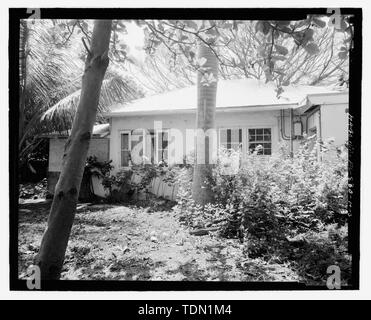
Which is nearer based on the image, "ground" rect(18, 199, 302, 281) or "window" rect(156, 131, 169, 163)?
"ground" rect(18, 199, 302, 281)

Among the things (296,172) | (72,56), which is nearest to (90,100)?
(72,56)

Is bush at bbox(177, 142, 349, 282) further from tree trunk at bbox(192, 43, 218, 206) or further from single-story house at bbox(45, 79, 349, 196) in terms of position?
single-story house at bbox(45, 79, 349, 196)

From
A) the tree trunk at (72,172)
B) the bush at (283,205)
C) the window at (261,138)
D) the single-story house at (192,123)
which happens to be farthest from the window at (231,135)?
the tree trunk at (72,172)

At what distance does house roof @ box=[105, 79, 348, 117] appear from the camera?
7.29 meters

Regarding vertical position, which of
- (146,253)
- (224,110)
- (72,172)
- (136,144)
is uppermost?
(224,110)

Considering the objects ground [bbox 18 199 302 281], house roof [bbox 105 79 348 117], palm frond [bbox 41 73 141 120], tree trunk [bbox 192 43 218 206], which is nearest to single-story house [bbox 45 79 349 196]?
house roof [bbox 105 79 348 117]

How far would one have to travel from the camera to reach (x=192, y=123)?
27.2ft

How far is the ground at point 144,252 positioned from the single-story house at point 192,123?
214 cm

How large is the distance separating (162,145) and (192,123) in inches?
39.8

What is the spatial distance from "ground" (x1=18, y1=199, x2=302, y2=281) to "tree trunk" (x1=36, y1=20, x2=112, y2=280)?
9.9 inches

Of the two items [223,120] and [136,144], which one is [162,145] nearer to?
[136,144]

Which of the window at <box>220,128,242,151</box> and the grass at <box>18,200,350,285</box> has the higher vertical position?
the window at <box>220,128,242,151</box>

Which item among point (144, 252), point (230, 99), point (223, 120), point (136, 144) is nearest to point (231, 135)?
point (223, 120)

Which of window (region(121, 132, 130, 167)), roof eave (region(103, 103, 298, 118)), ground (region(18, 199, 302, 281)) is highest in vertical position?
roof eave (region(103, 103, 298, 118))
